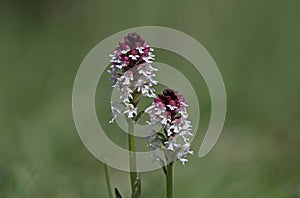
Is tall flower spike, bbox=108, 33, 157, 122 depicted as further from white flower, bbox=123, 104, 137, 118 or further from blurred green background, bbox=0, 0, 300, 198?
blurred green background, bbox=0, 0, 300, 198

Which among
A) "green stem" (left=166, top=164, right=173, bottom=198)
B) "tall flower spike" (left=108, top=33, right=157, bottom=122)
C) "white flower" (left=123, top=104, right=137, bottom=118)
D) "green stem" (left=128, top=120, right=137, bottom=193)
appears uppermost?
"tall flower spike" (left=108, top=33, right=157, bottom=122)

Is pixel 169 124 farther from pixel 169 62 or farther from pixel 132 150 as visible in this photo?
pixel 169 62

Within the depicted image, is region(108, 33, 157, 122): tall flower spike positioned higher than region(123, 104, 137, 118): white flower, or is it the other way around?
region(108, 33, 157, 122): tall flower spike

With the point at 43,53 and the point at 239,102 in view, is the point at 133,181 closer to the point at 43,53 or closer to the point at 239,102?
the point at 239,102

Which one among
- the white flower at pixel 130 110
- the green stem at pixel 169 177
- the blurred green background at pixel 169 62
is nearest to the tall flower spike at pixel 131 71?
the white flower at pixel 130 110

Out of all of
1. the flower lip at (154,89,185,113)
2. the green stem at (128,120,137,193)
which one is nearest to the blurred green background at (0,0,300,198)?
the green stem at (128,120,137,193)

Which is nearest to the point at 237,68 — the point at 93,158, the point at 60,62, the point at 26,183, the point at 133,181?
the point at 60,62

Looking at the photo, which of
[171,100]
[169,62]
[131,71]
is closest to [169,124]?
[171,100]
